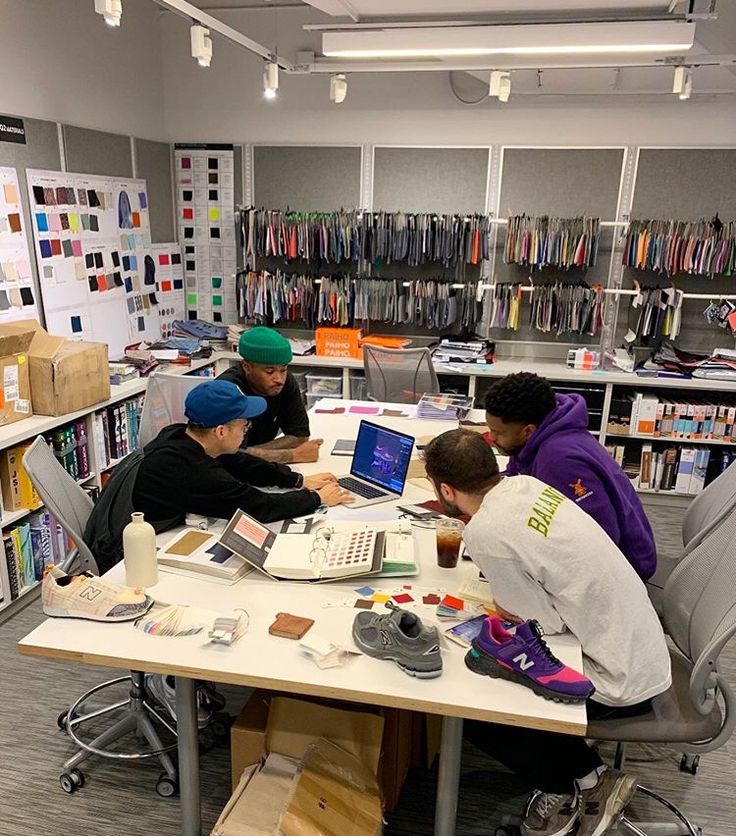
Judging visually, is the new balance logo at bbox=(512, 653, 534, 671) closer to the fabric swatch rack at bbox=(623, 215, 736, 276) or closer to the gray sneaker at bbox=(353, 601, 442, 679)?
the gray sneaker at bbox=(353, 601, 442, 679)

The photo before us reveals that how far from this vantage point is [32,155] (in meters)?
4.12

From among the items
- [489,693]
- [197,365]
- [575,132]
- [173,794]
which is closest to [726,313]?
[575,132]

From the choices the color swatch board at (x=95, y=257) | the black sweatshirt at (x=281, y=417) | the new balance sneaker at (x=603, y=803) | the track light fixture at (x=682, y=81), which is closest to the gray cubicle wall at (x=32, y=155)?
the color swatch board at (x=95, y=257)

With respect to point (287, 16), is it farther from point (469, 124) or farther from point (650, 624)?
point (650, 624)

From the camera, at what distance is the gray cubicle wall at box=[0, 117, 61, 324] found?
3.96 meters

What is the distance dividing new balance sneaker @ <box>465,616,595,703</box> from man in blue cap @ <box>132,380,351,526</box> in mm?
1012

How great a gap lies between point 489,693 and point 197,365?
376 centimetres

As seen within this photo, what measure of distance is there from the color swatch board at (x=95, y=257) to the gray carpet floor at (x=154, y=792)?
7.93 ft

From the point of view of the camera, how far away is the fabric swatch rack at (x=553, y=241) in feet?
16.2

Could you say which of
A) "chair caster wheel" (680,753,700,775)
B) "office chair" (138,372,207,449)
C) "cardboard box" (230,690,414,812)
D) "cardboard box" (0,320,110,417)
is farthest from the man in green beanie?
"chair caster wheel" (680,753,700,775)

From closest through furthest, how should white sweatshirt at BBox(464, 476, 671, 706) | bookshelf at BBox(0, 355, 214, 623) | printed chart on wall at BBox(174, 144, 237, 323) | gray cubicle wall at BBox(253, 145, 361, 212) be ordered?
white sweatshirt at BBox(464, 476, 671, 706) → bookshelf at BBox(0, 355, 214, 623) → gray cubicle wall at BBox(253, 145, 361, 212) → printed chart on wall at BBox(174, 144, 237, 323)

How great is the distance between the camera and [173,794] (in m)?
2.38

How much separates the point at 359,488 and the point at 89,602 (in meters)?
1.21

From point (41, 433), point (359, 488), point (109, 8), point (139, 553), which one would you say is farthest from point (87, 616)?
point (109, 8)
